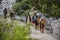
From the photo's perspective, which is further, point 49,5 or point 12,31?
point 49,5

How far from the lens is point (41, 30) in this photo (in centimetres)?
1512

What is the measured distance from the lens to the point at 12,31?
275 inches

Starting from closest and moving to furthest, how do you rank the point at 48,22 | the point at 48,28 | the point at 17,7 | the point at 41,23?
the point at 41,23 → the point at 48,28 → the point at 48,22 → the point at 17,7

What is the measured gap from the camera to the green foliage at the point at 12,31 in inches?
259

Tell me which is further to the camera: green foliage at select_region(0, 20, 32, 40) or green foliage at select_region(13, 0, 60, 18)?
green foliage at select_region(13, 0, 60, 18)

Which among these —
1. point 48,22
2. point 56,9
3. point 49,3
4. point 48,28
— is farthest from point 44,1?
point 48,22

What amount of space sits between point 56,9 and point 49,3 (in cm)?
81

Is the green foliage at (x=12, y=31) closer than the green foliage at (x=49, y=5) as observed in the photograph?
Yes

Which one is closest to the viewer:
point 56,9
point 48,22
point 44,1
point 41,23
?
point 56,9

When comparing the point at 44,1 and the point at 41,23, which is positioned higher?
the point at 44,1

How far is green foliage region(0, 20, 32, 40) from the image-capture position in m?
6.58

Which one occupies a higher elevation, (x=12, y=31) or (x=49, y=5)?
(x=49, y=5)

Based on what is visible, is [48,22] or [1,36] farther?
[48,22]

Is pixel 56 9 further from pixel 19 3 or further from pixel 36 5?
pixel 19 3
